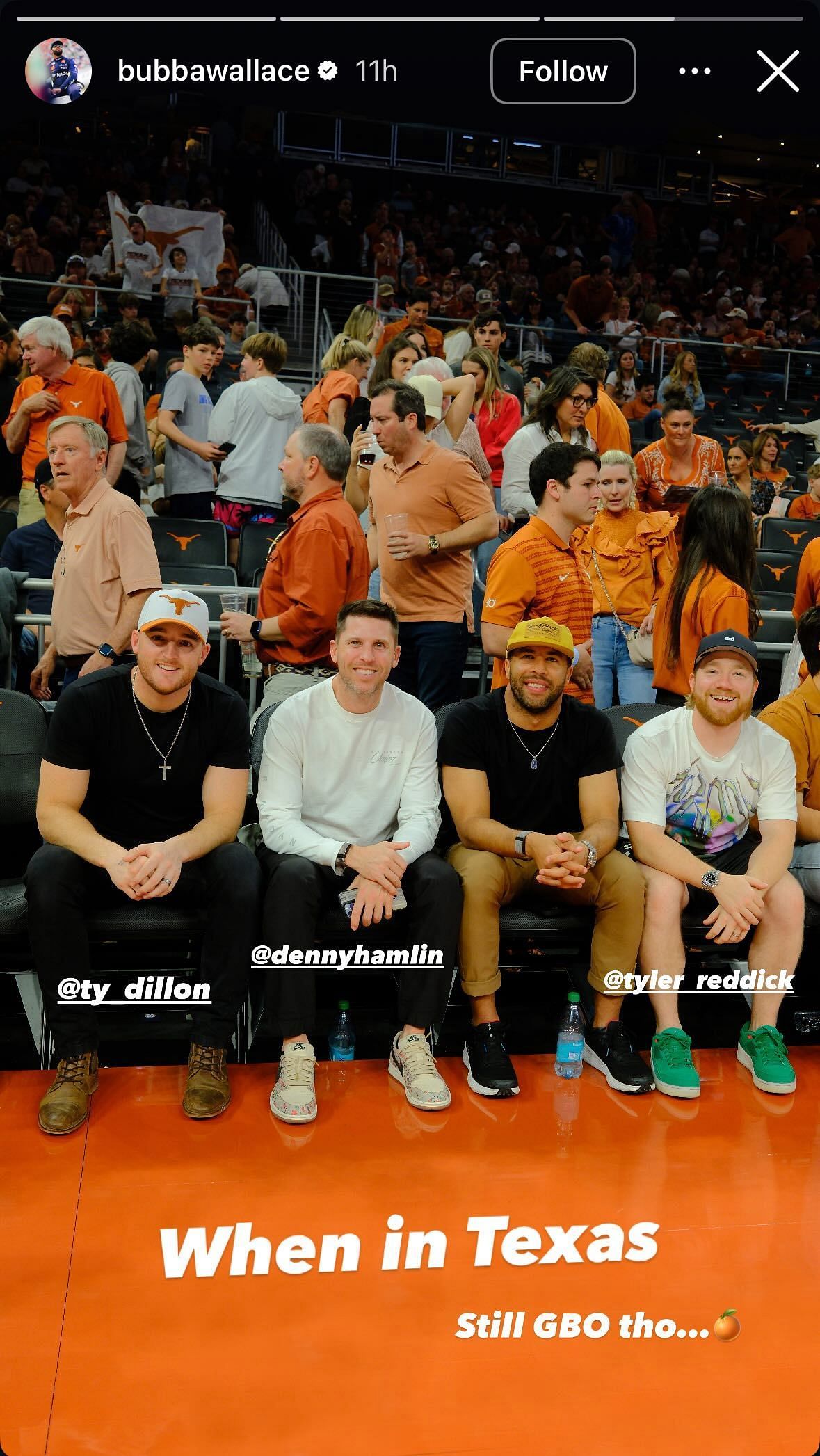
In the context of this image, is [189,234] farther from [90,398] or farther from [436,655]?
[436,655]

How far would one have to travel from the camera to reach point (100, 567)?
383 cm

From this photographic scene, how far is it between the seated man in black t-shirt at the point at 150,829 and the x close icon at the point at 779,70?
2093 mm

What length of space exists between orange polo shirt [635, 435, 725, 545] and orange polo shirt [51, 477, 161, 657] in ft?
7.65

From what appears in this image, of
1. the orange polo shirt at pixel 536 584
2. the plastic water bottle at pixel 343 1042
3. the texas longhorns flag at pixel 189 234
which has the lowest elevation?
the plastic water bottle at pixel 343 1042

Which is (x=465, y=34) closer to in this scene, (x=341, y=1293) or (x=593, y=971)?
(x=593, y=971)

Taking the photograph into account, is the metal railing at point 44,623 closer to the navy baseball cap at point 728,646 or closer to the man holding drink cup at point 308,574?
the man holding drink cup at point 308,574

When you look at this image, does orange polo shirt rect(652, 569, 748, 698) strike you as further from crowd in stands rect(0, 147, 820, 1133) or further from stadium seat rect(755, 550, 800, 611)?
stadium seat rect(755, 550, 800, 611)

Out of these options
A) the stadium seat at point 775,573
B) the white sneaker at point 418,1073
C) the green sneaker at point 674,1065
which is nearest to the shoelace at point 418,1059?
the white sneaker at point 418,1073

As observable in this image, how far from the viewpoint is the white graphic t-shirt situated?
3512mm

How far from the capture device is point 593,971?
135 inches

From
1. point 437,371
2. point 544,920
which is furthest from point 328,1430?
point 437,371

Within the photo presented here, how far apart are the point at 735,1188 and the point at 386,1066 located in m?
1.02

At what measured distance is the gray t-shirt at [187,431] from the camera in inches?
227

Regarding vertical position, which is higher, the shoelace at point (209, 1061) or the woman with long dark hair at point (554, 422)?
the woman with long dark hair at point (554, 422)
